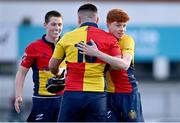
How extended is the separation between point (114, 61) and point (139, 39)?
57.5ft

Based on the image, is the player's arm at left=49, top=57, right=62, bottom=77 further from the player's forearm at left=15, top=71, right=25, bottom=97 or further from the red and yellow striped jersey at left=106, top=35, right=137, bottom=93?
the player's forearm at left=15, top=71, right=25, bottom=97

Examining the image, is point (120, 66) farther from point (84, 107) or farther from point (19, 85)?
point (19, 85)

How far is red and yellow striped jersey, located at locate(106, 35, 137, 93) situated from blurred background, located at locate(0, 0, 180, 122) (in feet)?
48.0

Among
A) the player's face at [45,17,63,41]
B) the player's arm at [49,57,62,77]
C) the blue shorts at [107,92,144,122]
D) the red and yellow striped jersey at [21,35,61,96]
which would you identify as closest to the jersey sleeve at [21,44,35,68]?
the red and yellow striped jersey at [21,35,61,96]

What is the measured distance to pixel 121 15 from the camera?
9.12m

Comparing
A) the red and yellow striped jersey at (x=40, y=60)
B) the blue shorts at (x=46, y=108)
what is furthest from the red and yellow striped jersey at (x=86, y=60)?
the blue shorts at (x=46, y=108)

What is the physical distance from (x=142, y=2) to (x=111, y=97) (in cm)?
2042

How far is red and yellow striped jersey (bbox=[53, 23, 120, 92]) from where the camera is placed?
8578 millimetres

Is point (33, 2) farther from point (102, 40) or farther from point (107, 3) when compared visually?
point (102, 40)

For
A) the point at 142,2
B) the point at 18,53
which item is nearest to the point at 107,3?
the point at 142,2

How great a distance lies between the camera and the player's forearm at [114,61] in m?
8.46

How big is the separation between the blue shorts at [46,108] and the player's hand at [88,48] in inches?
76.4

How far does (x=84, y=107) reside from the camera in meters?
8.66

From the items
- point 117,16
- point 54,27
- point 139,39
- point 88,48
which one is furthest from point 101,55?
point 139,39
